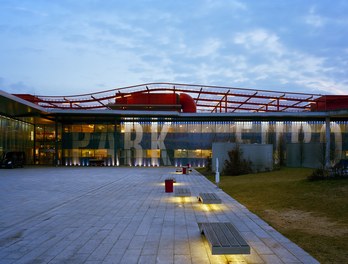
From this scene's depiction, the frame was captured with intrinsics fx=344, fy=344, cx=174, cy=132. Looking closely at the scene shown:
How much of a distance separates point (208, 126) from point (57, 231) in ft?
148

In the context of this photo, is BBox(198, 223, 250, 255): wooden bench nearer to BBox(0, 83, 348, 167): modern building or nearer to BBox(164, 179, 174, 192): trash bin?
BBox(164, 179, 174, 192): trash bin

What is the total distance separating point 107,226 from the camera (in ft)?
33.2

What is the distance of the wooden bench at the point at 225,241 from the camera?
21.7 ft

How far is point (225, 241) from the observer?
6996 millimetres

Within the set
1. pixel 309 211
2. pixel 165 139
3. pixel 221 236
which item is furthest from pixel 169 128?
pixel 221 236

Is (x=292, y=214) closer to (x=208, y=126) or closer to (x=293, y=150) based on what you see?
(x=293, y=150)

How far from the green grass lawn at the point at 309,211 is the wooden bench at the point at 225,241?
169cm

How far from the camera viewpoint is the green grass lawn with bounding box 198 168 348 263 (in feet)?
26.7

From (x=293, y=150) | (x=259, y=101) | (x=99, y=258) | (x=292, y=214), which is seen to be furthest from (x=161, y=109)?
(x=99, y=258)

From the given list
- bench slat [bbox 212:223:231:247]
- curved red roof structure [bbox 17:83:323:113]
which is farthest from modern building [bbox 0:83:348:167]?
bench slat [bbox 212:223:231:247]

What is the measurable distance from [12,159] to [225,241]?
42466 millimetres

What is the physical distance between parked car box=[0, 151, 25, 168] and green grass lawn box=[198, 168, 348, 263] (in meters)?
32.6

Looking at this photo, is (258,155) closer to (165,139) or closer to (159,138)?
(165,139)

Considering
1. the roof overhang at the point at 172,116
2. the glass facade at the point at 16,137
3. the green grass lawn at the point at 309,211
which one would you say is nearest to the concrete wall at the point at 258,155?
the green grass lawn at the point at 309,211
